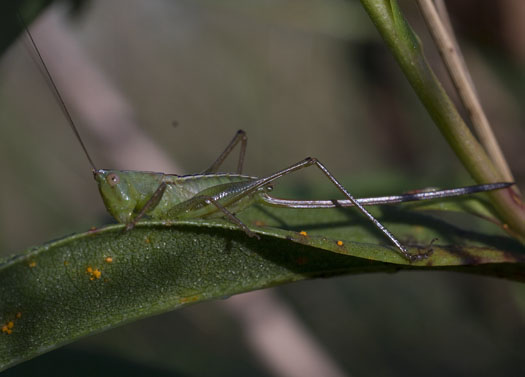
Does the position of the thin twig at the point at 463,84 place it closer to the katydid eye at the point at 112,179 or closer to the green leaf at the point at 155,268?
the green leaf at the point at 155,268

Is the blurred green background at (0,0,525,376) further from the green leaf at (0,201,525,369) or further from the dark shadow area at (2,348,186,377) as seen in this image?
Result: the green leaf at (0,201,525,369)

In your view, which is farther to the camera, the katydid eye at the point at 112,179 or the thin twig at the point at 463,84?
the katydid eye at the point at 112,179

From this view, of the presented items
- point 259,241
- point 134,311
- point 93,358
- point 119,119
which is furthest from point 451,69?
point 119,119

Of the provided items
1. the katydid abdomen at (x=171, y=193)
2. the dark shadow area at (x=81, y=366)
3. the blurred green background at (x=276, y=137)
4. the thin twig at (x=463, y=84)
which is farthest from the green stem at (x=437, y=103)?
the dark shadow area at (x=81, y=366)

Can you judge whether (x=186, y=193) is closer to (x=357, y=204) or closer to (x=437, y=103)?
(x=357, y=204)

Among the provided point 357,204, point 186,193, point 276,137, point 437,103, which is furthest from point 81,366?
point 276,137

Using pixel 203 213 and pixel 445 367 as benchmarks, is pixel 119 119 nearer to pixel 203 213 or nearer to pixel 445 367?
pixel 203 213

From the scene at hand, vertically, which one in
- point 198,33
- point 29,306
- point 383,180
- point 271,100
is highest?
point 198,33
